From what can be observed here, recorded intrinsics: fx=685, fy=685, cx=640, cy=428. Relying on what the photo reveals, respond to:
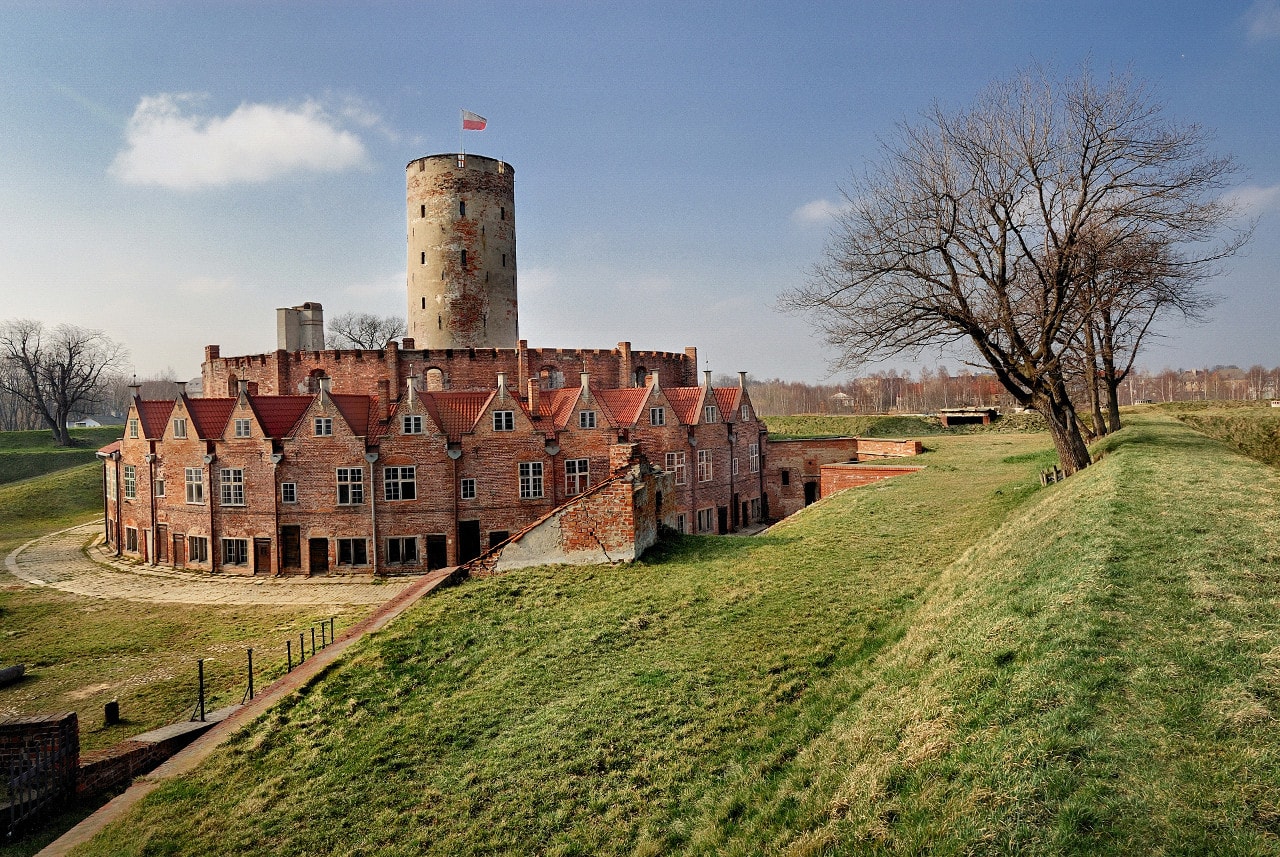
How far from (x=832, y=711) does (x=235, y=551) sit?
30.7 meters

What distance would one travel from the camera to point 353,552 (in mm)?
29781

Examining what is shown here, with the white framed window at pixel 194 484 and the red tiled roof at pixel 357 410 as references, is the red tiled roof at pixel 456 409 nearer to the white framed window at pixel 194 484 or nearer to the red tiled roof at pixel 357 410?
the red tiled roof at pixel 357 410

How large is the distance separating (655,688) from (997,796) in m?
4.91

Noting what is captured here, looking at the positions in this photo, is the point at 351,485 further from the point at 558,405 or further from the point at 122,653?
the point at 122,653

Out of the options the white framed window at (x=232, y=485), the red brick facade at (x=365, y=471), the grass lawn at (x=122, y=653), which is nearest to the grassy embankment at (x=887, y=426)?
the red brick facade at (x=365, y=471)

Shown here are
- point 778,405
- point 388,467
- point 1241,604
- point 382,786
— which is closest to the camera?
point 1241,604

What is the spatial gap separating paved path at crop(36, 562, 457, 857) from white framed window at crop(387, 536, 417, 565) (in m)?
15.7

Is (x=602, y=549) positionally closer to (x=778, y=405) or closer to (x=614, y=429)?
(x=614, y=429)

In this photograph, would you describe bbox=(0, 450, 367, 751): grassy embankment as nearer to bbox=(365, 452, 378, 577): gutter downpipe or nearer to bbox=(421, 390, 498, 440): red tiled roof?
bbox=(365, 452, 378, 577): gutter downpipe

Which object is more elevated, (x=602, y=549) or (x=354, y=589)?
(x=602, y=549)

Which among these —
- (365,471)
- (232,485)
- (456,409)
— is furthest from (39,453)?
(456,409)

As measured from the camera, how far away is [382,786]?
26.4 ft

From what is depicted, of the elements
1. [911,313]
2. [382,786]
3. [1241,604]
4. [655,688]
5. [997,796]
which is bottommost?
[382,786]

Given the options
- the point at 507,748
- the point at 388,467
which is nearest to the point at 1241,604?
the point at 507,748
